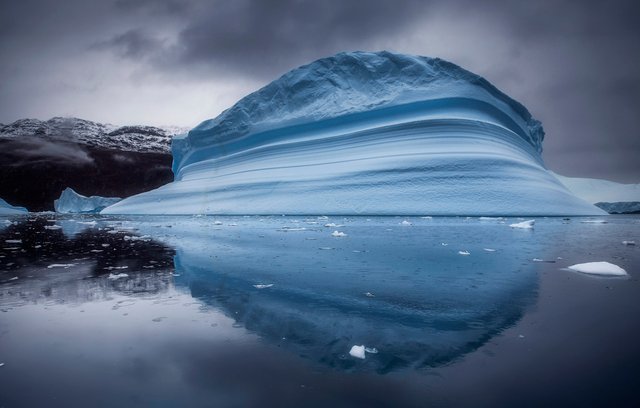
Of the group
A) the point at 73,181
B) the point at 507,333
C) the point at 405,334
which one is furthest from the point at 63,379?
the point at 73,181

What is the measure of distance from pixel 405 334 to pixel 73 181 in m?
51.4

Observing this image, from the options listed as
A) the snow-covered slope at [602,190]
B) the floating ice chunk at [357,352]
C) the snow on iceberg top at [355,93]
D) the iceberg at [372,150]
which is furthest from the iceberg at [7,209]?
the snow-covered slope at [602,190]

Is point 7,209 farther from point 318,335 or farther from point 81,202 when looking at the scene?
point 318,335

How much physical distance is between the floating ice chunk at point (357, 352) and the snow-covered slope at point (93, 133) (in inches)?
2398

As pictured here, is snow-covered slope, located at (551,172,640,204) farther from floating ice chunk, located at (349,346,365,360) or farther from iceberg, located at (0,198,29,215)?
iceberg, located at (0,198,29,215)

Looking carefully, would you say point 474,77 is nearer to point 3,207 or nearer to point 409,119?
point 409,119

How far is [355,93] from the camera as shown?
1233cm

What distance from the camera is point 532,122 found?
13.9m

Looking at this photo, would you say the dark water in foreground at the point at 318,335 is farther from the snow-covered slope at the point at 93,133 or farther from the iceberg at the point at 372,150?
the snow-covered slope at the point at 93,133

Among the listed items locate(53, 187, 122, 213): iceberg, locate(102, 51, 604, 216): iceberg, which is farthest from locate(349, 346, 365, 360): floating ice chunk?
locate(53, 187, 122, 213): iceberg

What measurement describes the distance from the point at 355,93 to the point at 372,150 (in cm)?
245

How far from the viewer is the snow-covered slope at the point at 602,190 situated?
61.0 feet

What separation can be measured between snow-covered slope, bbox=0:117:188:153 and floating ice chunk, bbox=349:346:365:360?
60.9 metres

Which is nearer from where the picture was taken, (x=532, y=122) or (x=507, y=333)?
(x=507, y=333)
